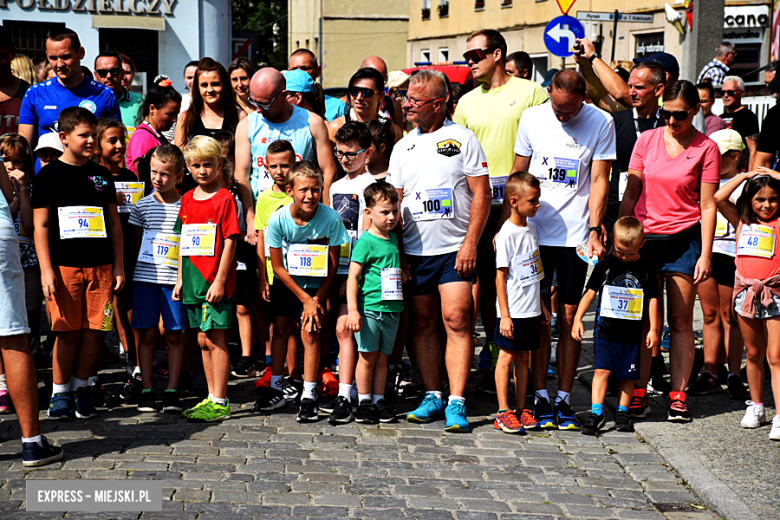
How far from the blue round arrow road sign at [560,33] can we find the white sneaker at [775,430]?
8.22 metres

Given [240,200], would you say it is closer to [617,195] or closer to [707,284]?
[617,195]

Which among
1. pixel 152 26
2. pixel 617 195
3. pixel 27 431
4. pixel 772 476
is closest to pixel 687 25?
pixel 617 195

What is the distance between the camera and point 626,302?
6027mm

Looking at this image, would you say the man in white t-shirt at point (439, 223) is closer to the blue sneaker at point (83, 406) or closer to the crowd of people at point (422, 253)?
the crowd of people at point (422, 253)

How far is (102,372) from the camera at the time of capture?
7355 millimetres

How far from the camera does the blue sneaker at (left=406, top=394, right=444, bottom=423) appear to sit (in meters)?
6.19

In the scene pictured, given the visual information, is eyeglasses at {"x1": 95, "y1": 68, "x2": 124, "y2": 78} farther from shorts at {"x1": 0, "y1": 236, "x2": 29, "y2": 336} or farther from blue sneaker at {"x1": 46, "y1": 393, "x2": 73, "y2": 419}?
shorts at {"x1": 0, "y1": 236, "x2": 29, "y2": 336}

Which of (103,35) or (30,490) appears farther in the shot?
(103,35)

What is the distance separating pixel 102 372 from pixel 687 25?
283 inches

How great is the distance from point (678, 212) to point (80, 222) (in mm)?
3977

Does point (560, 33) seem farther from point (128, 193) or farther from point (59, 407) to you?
point (59, 407)

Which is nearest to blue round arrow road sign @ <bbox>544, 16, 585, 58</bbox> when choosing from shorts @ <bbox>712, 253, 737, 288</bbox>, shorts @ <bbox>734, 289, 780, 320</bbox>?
shorts @ <bbox>712, 253, 737, 288</bbox>

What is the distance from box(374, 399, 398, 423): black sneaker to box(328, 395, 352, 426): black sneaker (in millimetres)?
188

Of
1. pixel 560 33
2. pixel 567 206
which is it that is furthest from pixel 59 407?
pixel 560 33
